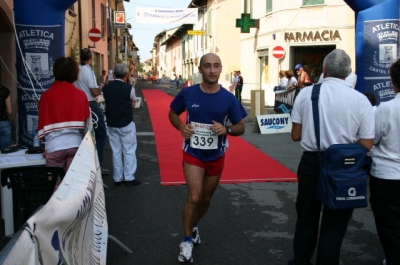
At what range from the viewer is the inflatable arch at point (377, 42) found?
23.6ft

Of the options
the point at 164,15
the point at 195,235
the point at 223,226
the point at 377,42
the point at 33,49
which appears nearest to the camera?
the point at 195,235

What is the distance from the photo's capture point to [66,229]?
217cm

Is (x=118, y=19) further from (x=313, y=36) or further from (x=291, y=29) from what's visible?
(x=313, y=36)

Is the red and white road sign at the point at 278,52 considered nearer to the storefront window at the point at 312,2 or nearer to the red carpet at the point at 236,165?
the storefront window at the point at 312,2

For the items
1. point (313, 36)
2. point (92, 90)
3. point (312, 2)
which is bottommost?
point (92, 90)

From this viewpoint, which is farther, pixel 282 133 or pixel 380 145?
pixel 282 133

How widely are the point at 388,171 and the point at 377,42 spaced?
14.7 feet

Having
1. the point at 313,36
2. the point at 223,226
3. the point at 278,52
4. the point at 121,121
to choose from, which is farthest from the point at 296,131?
the point at 313,36

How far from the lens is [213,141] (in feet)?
13.7

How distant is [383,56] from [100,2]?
23.5 metres

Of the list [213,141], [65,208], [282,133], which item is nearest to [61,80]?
[213,141]

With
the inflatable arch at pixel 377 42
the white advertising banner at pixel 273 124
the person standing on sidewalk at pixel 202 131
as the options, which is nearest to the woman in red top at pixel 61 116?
the person standing on sidewalk at pixel 202 131

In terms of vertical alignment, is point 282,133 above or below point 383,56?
below

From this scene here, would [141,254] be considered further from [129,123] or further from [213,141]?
[129,123]
